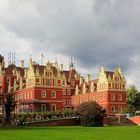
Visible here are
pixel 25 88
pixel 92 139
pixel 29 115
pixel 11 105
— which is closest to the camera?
pixel 92 139

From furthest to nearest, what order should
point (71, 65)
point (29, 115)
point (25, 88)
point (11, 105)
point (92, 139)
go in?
1. point (71, 65)
2. point (25, 88)
3. point (29, 115)
4. point (11, 105)
5. point (92, 139)

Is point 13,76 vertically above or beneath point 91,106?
above

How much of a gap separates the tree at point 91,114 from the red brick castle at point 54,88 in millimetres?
14978

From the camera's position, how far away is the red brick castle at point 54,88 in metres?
75.2

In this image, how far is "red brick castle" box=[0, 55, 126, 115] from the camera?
247ft

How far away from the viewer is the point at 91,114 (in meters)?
54.8

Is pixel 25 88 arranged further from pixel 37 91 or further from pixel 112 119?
pixel 112 119

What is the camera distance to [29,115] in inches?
2338

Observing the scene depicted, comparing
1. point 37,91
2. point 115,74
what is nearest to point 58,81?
point 37,91

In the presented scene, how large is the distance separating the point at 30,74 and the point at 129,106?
85.3ft

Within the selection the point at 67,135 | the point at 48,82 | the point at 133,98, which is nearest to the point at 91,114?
the point at 48,82

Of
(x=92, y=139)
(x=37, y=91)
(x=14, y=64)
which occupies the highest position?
(x=14, y=64)

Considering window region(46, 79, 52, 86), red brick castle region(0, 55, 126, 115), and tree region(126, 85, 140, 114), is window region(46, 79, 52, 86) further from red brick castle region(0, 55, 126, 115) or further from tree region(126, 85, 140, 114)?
tree region(126, 85, 140, 114)

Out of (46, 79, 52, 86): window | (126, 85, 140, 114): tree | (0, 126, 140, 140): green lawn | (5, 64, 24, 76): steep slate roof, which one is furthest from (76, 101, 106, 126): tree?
(5, 64, 24, 76): steep slate roof
